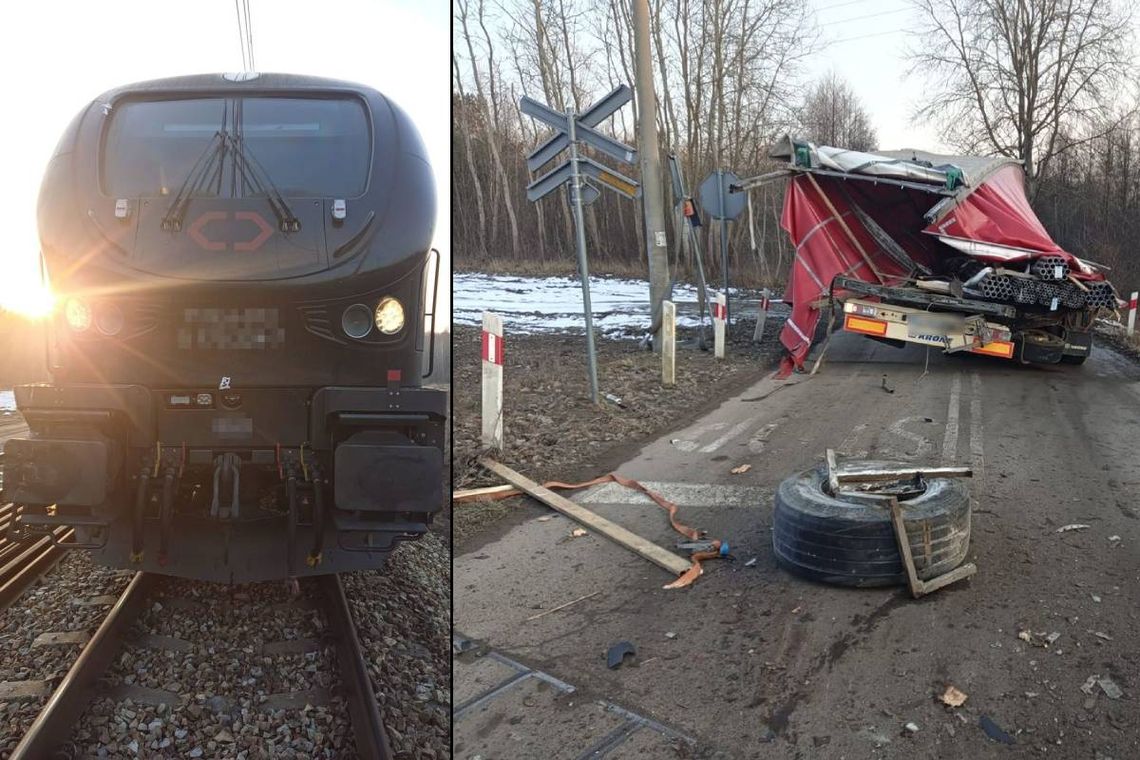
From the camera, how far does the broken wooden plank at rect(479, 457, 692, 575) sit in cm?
494

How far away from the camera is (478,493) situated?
6.43m

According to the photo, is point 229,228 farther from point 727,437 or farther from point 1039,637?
point 727,437

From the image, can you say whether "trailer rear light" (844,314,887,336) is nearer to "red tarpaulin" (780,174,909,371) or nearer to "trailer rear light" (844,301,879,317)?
"trailer rear light" (844,301,879,317)

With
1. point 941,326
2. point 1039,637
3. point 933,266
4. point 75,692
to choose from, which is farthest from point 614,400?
point 75,692

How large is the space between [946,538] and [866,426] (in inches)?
160

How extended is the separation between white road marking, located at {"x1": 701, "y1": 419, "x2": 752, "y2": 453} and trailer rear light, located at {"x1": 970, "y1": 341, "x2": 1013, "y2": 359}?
164 inches

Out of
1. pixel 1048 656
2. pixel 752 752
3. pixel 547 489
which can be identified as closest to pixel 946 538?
pixel 1048 656

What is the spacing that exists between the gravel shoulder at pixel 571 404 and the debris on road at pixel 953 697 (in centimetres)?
301

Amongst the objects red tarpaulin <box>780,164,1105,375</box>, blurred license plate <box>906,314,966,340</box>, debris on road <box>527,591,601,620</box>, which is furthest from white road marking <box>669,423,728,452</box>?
blurred license plate <box>906,314,966,340</box>

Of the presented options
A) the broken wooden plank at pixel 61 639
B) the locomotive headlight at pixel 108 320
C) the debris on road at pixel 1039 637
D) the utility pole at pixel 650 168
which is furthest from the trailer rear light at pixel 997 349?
the broken wooden plank at pixel 61 639

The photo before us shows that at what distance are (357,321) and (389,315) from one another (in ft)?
0.54

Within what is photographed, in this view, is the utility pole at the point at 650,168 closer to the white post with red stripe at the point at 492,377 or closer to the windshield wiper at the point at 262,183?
the white post with red stripe at the point at 492,377

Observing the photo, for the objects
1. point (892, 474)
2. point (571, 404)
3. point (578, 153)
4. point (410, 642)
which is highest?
point (578, 153)

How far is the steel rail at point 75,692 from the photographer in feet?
10.5
